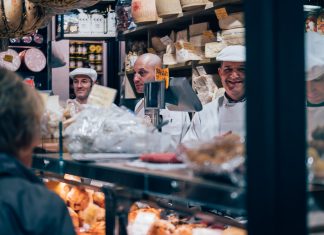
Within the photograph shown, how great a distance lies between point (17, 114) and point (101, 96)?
51 cm

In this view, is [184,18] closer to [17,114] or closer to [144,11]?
[144,11]

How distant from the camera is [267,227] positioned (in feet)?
3.54

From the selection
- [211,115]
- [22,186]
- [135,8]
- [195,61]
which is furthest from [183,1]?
[22,186]

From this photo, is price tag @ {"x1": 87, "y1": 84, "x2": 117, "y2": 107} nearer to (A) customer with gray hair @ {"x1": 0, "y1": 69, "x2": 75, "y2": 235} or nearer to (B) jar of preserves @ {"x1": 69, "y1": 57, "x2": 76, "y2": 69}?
(A) customer with gray hair @ {"x1": 0, "y1": 69, "x2": 75, "y2": 235}

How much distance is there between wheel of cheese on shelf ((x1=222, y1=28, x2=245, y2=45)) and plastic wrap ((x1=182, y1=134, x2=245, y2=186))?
3299 millimetres

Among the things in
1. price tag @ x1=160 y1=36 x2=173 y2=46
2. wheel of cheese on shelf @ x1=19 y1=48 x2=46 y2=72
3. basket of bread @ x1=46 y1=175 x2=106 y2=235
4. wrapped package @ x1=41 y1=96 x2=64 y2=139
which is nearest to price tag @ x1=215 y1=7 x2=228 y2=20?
price tag @ x1=160 y1=36 x2=173 y2=46

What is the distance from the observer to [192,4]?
498 cm

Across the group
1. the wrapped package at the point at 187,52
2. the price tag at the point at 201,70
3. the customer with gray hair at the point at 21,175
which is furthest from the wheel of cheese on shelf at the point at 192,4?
the customer with gray hair at the point at 21,175

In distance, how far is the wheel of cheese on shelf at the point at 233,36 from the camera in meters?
4.56

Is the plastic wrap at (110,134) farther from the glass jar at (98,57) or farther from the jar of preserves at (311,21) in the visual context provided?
the glass jar at (98,57)

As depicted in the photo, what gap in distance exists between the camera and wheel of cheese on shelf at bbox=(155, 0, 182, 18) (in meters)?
5.29

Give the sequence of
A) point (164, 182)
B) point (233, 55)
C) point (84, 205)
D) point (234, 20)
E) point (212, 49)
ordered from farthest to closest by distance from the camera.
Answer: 1. point (212, 49)
2. point (234, 20)
3. point (233, 55)
4. point (84, 205)
5. point (164, 182)

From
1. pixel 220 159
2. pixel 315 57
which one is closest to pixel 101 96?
pixel 220 159

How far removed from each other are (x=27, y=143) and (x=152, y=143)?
0.39 meters
